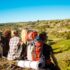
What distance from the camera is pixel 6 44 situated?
10953 mm

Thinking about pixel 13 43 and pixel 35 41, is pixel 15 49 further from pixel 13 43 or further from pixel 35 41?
pixel 35 41

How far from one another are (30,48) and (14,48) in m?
1.18

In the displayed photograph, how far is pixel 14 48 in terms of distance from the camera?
9836mm

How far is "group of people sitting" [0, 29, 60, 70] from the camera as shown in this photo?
823cm

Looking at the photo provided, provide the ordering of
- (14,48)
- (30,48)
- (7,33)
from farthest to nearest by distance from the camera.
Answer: (7,33), (14,48), (30,48)

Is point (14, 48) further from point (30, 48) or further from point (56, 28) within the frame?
point (56, 28)

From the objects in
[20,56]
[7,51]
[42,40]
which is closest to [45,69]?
[42,40]

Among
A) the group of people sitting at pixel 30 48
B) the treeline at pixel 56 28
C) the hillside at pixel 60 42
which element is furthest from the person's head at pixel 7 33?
the treeline at pixel 56 28

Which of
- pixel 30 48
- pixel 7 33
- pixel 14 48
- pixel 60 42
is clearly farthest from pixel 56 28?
pixel 30 48

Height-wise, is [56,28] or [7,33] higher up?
[7,33]

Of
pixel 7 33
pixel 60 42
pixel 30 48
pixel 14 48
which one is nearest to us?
pixel 30 48

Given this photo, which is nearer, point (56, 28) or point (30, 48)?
point (30, 48)

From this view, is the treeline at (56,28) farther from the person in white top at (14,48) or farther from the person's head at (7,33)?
the person in white top at (14,48)

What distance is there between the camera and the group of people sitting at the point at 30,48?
8.23m
